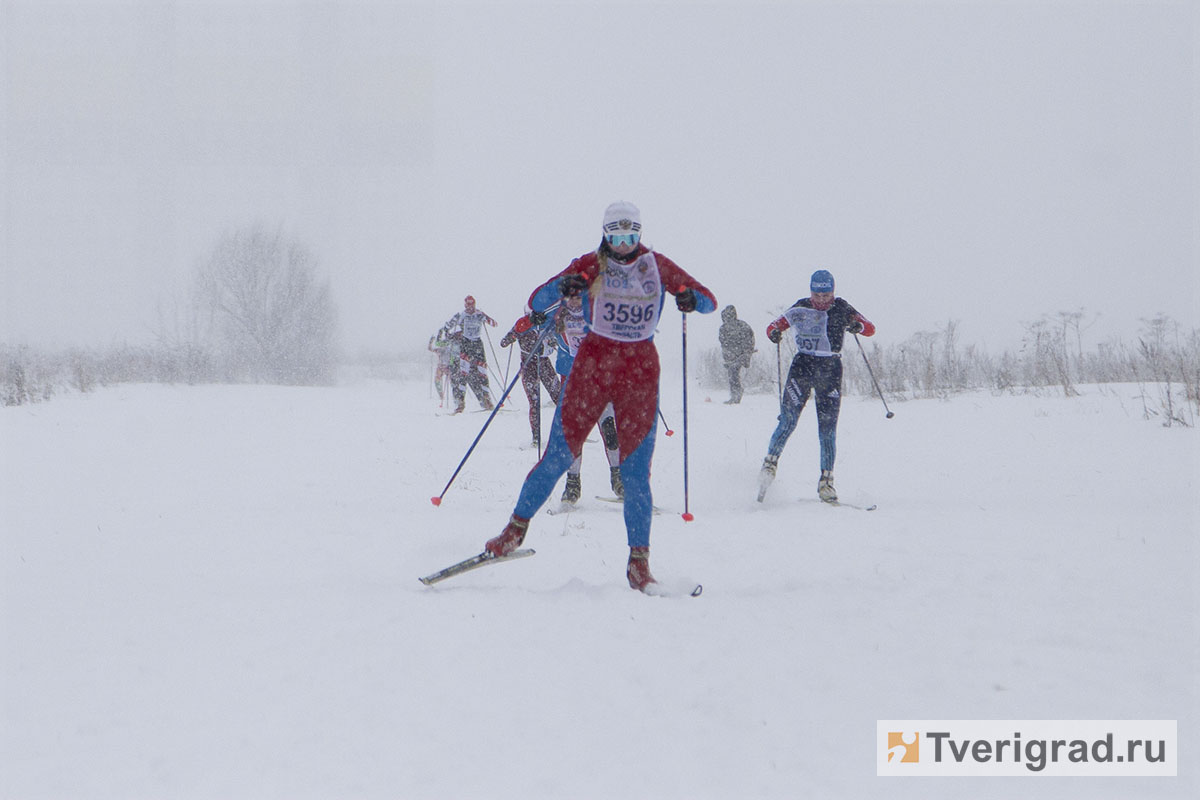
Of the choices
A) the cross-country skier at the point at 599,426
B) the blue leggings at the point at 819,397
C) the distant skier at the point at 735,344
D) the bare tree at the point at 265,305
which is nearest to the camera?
the cross-country skier at the point at 599,426

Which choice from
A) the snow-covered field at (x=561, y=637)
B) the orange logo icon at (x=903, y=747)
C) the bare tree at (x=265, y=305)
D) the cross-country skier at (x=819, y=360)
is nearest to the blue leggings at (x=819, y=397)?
the cross-country skier at (x=819, y=360)

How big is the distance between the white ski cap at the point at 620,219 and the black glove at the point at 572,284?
0.34 metres

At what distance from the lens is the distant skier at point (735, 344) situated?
1772cm

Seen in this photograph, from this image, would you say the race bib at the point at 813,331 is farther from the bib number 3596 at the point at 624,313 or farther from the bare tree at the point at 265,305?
the bare tree at the point at 265,305

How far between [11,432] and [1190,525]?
12.9 meters

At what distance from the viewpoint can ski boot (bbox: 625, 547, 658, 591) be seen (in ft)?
12.8

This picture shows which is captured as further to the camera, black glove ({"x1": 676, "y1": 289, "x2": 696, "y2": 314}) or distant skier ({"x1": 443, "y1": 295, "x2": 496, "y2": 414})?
distant skier ({"x1": 443, "y1": 295, "x2": 496, "y2": 414})

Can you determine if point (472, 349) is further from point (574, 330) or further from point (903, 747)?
point (903, 747)

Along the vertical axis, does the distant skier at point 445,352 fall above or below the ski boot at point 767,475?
above

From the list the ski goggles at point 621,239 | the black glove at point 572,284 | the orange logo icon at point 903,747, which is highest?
the ski goggles at point 621,239

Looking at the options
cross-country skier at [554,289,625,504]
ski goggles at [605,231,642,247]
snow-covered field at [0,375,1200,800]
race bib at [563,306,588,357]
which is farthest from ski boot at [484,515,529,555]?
race bib at [563,306,588,357]

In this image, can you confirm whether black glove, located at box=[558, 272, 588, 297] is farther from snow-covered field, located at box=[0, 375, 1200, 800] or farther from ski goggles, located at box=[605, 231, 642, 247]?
snow-covered field, located at box=[0, 375, 1200, 800]

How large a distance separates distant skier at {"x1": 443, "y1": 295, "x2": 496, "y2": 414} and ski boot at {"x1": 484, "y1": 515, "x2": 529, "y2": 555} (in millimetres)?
11122

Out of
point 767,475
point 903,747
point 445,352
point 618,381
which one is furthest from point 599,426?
point 445,352
